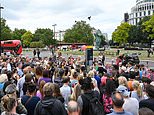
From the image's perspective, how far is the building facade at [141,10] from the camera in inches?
6806

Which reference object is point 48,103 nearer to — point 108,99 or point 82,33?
point 108,99

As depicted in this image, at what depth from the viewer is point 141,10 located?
17900 cm

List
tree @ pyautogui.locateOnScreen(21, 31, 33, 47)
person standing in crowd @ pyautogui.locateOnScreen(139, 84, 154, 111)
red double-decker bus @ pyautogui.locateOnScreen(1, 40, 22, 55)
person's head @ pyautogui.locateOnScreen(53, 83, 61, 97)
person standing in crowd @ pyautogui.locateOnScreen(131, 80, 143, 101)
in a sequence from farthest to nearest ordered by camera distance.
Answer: tree @ pyautogui.locateOnScreen(21, 31, 33, 47) → red double-decker bus @ pyautogui.locateOnScreen(1, 40, 22, 55) → person standing in crowd @ pyautogui.locateOnScreen(131, 80, 143, 101) → person's head @ pyautogui.locateOnScreen(53, 83, 61, 97) → person standing in crowd @ pyautogui.locateOnScreen(139, 84, 154, 111)

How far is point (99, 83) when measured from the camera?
992cm

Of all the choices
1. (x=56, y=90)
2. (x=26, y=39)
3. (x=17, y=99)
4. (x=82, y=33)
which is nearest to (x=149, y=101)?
(x=56, y=90)

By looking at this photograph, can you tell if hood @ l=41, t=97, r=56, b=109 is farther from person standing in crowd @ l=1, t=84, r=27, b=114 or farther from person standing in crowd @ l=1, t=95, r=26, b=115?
person standing in crowd @ l=1, t=95, r=26, b=115

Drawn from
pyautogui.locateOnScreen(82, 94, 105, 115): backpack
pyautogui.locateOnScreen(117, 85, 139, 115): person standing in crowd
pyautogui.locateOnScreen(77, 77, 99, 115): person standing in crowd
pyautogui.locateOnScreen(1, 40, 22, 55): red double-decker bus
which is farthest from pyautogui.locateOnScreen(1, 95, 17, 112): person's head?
pyautogui.locateOnScreen(1, 40, 22, 55): red double-decker bus

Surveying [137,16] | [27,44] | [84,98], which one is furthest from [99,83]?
[137,16]

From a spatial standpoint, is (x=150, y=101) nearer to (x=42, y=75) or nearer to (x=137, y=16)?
(x=42, y=75)

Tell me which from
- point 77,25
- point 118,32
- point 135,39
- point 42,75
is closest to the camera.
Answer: point 42,75

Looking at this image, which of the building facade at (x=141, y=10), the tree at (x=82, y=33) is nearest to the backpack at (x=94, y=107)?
the tree at (x=82, y=33)

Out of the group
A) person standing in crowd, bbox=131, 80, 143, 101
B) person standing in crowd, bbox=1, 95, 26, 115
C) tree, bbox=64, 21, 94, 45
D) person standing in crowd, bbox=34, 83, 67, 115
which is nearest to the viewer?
person standing in crowd, bbox=1, 95, 26, 115

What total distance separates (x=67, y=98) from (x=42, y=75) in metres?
1.69

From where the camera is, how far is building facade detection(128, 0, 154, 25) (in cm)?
17288
